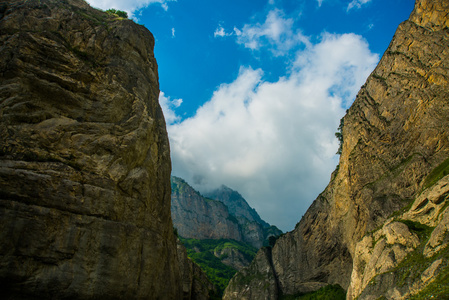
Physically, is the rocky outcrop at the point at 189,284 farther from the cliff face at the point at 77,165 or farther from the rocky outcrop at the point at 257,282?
the rocky outcrop at the point at 257,282

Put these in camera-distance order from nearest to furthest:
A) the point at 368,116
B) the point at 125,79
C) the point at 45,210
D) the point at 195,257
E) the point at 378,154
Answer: the point at 45,210 < the point at 125,79 < the point at 378,154 < the point at 368,116 < the point at 195,257

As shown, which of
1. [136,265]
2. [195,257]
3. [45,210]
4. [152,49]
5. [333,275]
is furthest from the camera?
[195,257]

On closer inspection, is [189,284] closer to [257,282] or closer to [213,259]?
A: [257,282]

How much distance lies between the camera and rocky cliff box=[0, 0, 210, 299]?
1903 centimetres

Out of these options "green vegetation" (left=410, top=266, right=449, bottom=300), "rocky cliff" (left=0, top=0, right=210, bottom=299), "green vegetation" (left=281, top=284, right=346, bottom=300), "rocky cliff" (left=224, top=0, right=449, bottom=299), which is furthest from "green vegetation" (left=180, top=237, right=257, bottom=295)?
"green vegetation" (left=410, top=266, right=449, bottom=300)

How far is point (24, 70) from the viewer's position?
929 inches

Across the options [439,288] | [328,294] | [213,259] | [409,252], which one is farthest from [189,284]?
[213,259]

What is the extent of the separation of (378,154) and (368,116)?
33.2 ft

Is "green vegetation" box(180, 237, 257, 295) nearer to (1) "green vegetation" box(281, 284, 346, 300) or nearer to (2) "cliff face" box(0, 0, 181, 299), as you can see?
(1) "green vegetation" box(281, 284, 346, 300)

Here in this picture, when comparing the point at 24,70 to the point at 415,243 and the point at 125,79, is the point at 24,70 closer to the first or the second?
the point at 125,79

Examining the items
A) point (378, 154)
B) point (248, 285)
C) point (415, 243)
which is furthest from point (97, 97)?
point (248, 285)

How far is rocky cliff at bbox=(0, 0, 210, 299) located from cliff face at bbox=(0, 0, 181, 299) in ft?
0.24

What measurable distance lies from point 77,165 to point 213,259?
140 m

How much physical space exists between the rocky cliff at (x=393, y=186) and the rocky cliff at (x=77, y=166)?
2342 centimetres
